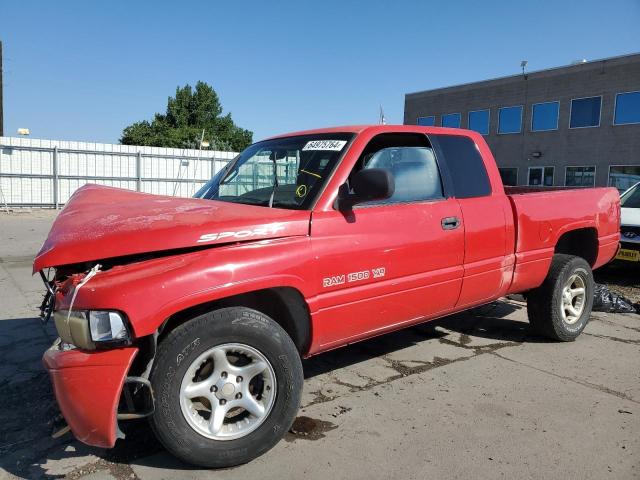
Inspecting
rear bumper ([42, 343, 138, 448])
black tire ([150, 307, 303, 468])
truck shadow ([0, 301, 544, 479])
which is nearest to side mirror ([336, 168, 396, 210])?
black tire ([150, 307, 303, 468])

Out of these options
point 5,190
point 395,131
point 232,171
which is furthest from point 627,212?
point 5,190

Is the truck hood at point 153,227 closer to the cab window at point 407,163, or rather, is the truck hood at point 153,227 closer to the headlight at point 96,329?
the headlight at point 96,329

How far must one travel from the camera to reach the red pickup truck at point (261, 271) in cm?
243

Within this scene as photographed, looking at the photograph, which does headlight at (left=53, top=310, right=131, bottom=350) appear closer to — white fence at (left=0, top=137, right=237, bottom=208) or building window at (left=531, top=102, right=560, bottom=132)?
white fence at (left=0, top=137, right=237, bottom=208)

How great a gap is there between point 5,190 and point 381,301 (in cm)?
1919

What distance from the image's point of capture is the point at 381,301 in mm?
3369

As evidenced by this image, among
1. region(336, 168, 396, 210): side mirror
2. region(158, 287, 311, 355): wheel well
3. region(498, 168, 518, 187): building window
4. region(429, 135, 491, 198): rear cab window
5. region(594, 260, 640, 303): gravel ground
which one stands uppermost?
region(498, 168, 518, 187): building window

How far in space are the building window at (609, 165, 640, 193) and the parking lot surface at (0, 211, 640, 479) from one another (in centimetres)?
1990

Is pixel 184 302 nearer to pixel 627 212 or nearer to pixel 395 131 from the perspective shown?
pixel 395 131

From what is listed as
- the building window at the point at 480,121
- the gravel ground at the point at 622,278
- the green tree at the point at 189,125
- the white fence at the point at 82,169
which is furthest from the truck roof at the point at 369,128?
the green tree at the point at 189,125

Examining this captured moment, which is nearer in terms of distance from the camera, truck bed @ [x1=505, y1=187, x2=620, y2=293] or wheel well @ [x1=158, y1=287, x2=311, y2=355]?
wheel well @ [x1=158, y1=287, x2=311, y2=355]

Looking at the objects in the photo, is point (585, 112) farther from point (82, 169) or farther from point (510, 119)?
point (82, 169)

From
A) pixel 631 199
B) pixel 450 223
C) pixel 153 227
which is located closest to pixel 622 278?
pixel 631 199

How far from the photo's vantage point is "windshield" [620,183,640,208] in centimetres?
842
